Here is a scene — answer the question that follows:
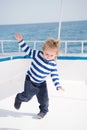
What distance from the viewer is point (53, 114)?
269 centimetres

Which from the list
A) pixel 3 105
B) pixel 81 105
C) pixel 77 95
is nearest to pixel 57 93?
pixel 77 95

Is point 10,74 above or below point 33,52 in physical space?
below

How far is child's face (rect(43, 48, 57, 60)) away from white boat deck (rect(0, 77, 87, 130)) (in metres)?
0.62

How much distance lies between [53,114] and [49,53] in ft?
2.41

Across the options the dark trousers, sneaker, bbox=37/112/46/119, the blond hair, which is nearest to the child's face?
the blond hair

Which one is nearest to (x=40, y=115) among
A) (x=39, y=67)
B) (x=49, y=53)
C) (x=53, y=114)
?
(x=53, y=114)

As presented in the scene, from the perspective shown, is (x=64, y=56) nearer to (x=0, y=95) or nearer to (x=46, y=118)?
(x=0, y=95)

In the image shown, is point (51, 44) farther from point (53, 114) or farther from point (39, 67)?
point (53, 114)

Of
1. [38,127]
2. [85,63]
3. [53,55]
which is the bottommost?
[38,127]

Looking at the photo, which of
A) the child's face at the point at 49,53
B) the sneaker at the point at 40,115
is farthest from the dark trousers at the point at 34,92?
the child's face at the point at 49,53

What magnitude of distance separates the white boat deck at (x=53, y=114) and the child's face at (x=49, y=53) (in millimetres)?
624

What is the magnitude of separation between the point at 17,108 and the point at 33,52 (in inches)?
24.7

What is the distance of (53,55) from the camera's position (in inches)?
91.3

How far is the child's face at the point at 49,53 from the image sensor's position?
228 centimetres
